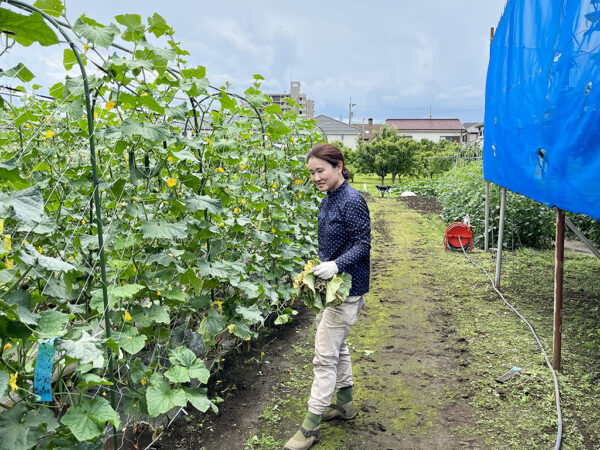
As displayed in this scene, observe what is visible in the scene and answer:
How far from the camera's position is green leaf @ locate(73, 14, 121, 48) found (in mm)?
1658

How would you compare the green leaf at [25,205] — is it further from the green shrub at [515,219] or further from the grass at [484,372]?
the green shrub at [515,219]

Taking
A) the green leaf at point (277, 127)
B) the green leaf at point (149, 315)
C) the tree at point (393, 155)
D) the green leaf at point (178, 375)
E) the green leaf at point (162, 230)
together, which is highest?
the tree at point (393, 155)

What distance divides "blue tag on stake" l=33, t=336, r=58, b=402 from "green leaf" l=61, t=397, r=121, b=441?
15 cm

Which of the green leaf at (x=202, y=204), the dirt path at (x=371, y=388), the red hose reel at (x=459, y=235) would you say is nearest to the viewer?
the green leaf at (x=202, y=204)

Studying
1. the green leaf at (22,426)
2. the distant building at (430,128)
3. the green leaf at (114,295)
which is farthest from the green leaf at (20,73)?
the distant building at (430,128)

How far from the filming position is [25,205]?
1260mm

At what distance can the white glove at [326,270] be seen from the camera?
237cm

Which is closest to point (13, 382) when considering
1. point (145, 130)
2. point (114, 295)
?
point (114, 295)

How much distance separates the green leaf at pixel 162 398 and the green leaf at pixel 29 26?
1.40 metres

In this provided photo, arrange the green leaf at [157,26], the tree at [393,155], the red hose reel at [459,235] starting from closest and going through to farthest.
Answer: the green leaf at [157,26]
the red hose reel at [459,235]
the tree at [393,155]

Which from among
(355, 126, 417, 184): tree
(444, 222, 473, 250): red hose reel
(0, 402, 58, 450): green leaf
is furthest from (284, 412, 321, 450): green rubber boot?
(355, 126, 417, 184): tree

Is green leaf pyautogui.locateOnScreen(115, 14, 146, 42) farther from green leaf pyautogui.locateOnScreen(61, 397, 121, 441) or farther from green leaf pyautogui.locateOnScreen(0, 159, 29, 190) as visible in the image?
green leaf pyautogui.locateOnScreen(61, 397, 121, 441)

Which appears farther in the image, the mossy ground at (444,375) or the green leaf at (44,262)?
the mossy ground at (444,375)

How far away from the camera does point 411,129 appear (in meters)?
69.0
